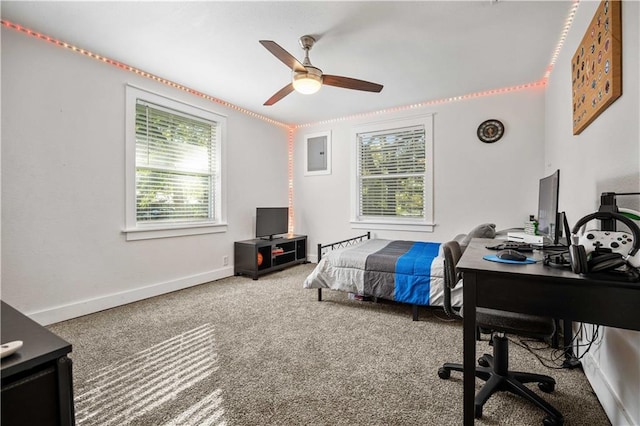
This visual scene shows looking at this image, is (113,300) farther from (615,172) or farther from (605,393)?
(615,172)

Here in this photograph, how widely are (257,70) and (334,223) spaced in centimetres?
281

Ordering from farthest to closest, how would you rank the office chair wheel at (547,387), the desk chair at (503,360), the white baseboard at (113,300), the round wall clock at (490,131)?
the round wall clock at (490,131) → the white baseboard at (113,300) → the office chair wheel at (547,387) → the desk chair at (503,360)

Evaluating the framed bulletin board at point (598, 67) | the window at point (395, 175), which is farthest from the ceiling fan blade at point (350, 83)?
the window at point (395, 175)

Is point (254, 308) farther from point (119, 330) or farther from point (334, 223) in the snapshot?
point (334, 223)

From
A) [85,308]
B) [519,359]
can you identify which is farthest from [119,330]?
[519,359]

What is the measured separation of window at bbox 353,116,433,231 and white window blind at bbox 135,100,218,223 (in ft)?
7.74

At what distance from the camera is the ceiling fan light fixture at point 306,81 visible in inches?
99.7

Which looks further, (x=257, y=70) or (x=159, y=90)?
(x=159, y=90)

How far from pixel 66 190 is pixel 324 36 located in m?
2.79

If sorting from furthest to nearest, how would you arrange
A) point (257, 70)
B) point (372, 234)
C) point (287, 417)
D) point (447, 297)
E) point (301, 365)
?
1. point (372, 234)
2. point (257, 70)
3. point (301, 365)
4. point (447, 297)
5. point (287, 417)

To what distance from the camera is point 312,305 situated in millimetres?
3168

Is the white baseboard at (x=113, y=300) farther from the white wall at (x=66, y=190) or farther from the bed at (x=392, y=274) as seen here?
the bed at (x=392, y=274)

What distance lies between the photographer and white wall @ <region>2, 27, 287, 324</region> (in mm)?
2500

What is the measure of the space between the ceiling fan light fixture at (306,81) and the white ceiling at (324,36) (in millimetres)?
383
